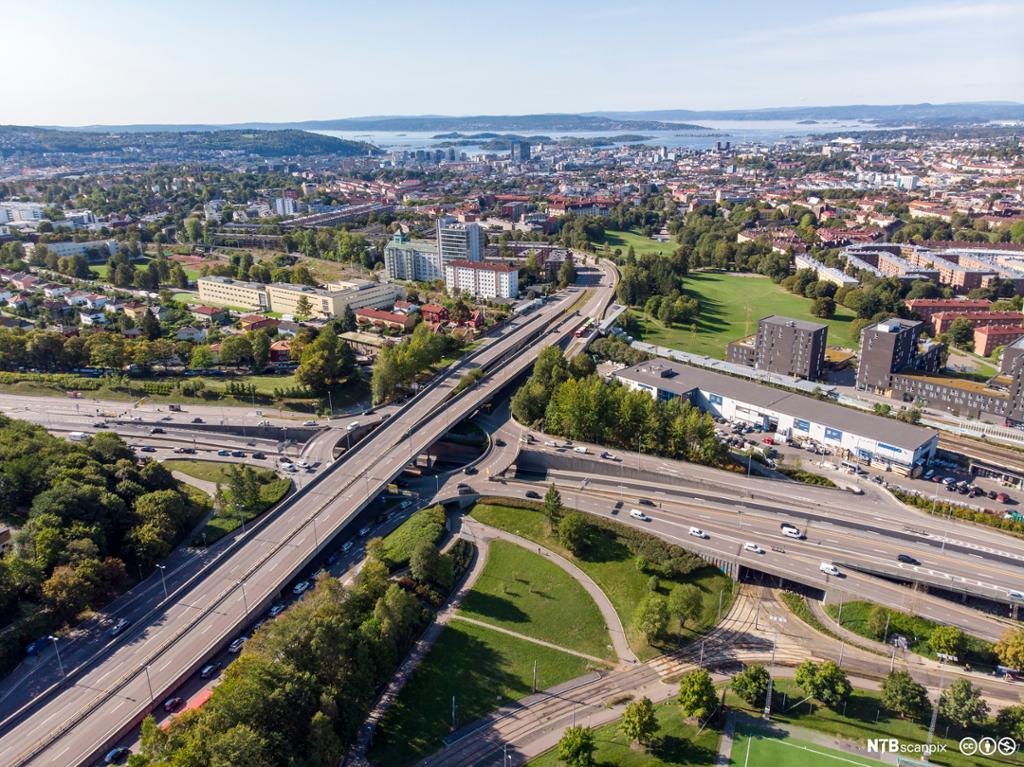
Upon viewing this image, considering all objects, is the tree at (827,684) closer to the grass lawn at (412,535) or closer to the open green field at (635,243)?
the grass lawn at (412,535)

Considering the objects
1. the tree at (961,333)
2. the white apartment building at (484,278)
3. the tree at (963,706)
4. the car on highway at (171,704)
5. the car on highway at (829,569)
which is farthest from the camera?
the white apartment building at (484,278)

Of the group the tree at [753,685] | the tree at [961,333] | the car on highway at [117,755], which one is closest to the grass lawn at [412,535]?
the car on highway at [117,755]

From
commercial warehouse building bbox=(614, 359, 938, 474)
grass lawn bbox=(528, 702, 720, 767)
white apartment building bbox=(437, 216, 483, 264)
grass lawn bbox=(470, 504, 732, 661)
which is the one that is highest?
white apartment building bbox=(437, 216, 483, 264)

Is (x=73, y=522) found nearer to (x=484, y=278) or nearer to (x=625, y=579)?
(x=625, y=579)

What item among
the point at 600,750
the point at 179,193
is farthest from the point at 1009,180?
the point at 179,193

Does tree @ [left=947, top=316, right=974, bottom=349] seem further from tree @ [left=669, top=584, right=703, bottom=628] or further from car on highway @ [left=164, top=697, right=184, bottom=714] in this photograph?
car on highway @ [left=164, top=697, right=184, bottom=714]

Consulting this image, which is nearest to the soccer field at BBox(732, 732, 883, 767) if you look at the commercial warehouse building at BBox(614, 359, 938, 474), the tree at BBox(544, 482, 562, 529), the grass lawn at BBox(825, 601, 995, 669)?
the grass lawn at BBox(825, 601, 995, 669)
